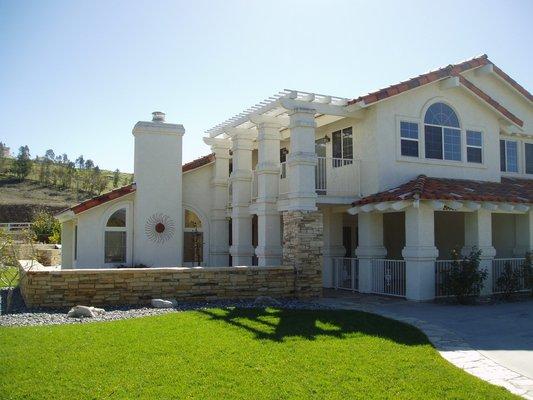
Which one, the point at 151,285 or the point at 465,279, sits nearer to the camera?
the point at 151,285

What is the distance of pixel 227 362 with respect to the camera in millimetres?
7562

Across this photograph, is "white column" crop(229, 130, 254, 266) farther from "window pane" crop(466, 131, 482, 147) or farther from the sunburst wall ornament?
"window pane" crop(466, 131, 482, 147)

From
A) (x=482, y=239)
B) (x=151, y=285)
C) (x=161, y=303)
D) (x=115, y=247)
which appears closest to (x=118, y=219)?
(x=115, y=247)

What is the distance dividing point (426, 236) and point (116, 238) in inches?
389

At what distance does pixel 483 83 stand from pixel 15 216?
156ft

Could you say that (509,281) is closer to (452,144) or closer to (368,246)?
(368,246)

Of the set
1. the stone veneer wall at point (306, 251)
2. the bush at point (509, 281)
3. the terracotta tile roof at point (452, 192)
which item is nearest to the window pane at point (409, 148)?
the terracotta tile roof at point (452, 192)

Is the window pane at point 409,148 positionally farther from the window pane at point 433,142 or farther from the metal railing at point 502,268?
the metal railing at point 502,268

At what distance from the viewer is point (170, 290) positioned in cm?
1319

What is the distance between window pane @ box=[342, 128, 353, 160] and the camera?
17484 millimetres

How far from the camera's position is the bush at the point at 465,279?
14.1 meters

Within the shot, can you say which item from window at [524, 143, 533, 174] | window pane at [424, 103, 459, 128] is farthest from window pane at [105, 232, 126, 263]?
A: window at [524, 143, 533, 174]

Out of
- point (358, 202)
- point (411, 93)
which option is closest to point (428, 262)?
point (358, 202)

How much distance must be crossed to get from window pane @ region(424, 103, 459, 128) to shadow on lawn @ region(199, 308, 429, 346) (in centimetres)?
802
